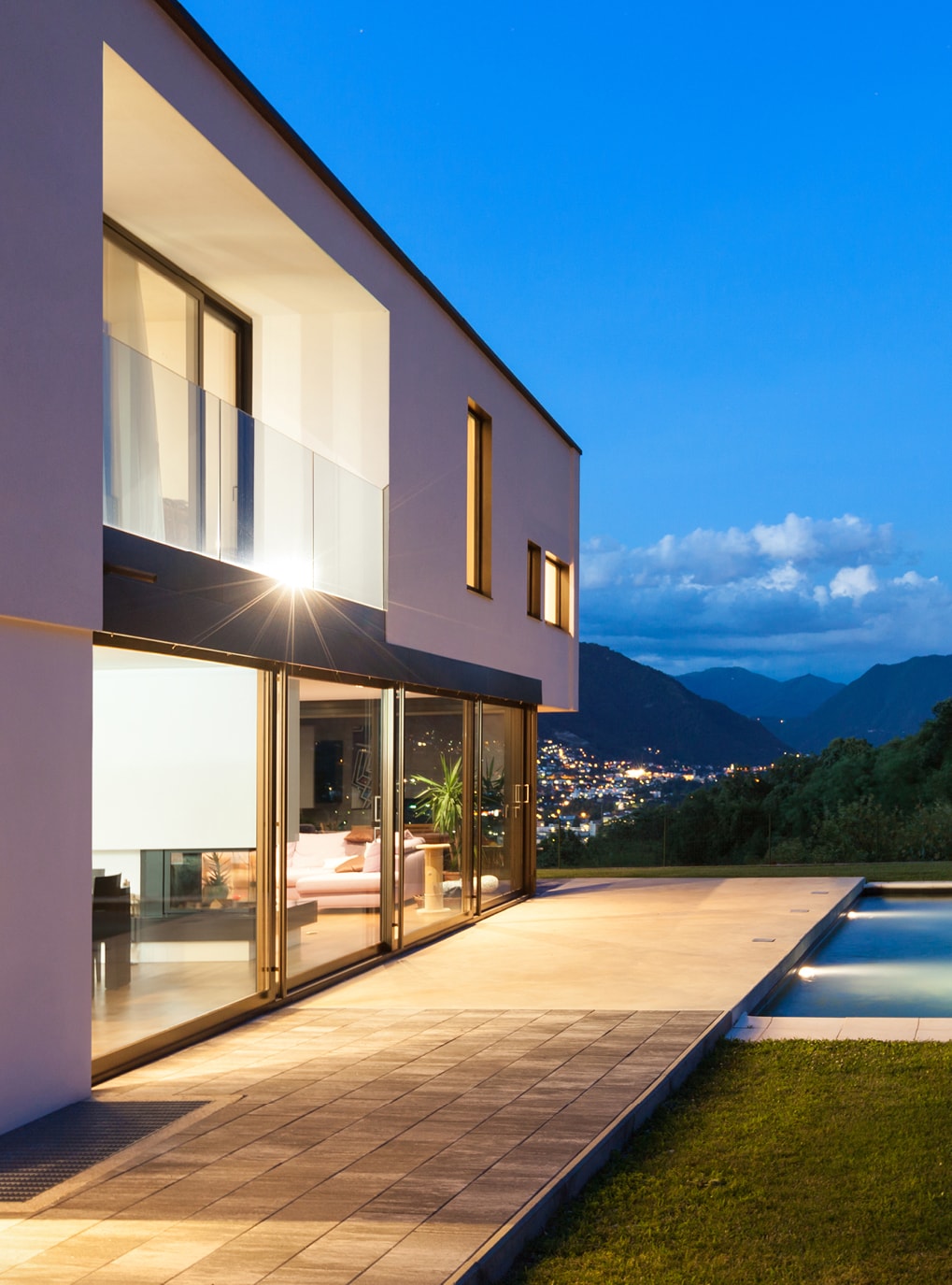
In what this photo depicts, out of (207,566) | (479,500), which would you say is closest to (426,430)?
(479,500)

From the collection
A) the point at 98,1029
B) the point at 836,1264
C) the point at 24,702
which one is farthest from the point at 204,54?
the point at 836,1264

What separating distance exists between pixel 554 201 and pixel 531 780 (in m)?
94.1

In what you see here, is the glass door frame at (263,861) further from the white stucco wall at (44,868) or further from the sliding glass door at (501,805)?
the sliding glass door at (501,805)

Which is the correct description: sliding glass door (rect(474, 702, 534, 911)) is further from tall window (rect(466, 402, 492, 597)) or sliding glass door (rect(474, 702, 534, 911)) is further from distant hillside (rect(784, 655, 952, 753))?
distant hillside (rect(784, 655, 952, 753))

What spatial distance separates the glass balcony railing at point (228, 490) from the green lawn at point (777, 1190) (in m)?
4.01

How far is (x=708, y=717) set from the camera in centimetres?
5397

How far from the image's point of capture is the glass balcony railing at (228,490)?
7105mm

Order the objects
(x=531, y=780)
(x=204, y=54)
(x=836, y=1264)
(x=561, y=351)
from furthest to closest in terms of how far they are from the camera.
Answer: (x=561, y=351) → (x=531, y=780) → (x=204, y=54) → (x=836, y=1264)

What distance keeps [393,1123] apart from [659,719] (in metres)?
45.4

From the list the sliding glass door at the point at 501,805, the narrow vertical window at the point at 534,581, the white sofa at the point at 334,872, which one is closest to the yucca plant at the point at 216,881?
the white sofa at the point at 334,872

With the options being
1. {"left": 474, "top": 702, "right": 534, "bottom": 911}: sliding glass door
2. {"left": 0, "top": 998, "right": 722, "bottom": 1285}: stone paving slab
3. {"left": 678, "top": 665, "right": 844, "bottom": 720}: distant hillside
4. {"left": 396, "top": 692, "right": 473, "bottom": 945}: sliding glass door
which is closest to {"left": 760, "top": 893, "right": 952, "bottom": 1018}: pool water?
{"left": 0, "top": 998, "right": 722, "bottom": 1285}: stone paving slab

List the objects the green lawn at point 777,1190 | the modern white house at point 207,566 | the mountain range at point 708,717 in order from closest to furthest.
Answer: the green lawn at point 777,1190
the modern white house at point 207,566
the mountain range at point 708,717

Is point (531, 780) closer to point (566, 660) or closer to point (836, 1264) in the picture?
point (566, 660)

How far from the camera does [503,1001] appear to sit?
9031mm
